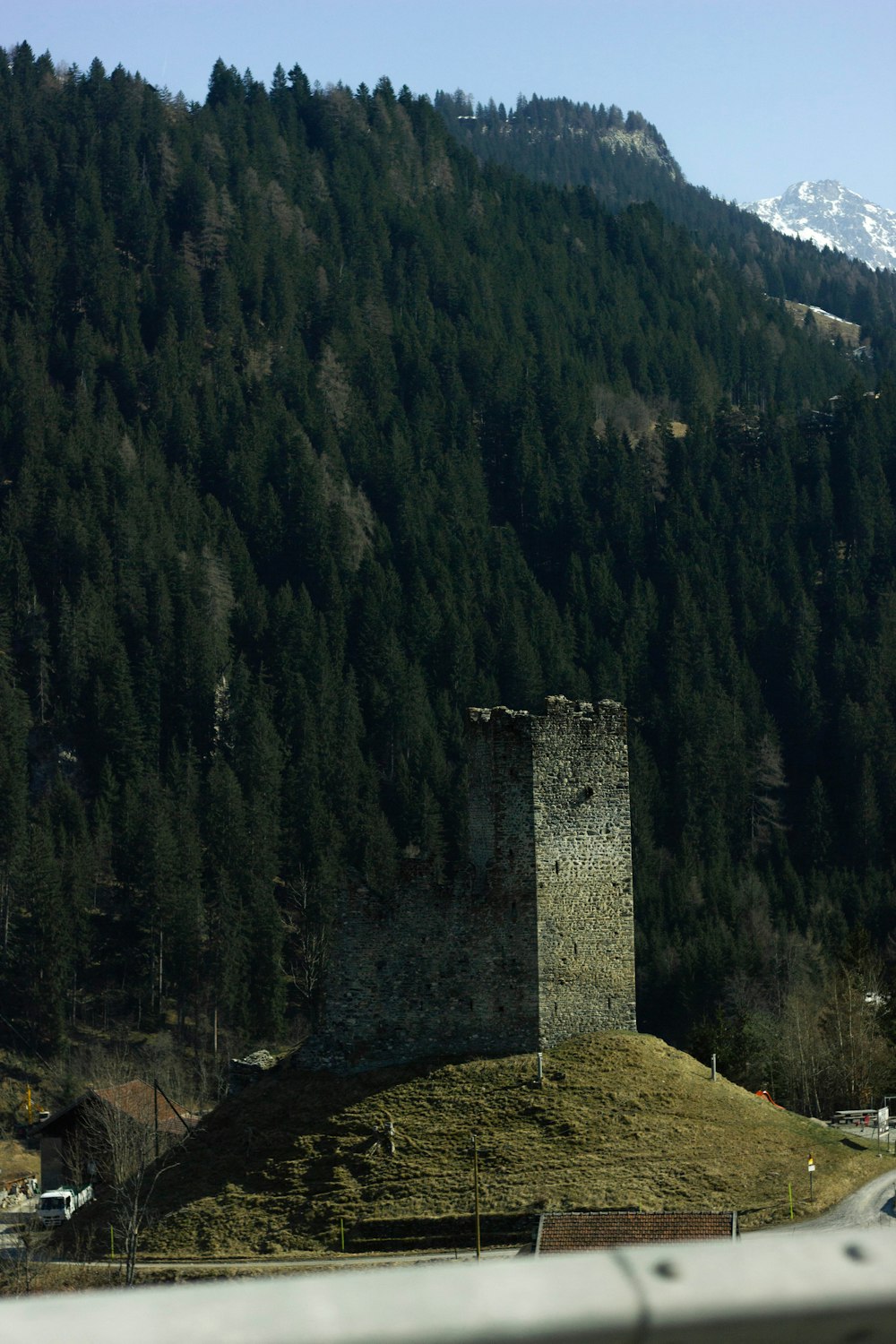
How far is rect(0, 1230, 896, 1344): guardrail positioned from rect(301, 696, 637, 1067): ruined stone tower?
36524 millimetres

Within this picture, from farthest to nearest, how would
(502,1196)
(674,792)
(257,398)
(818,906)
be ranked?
(257,398), (674,792), (818,906), (502,1196)

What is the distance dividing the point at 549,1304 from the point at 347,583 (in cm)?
14155

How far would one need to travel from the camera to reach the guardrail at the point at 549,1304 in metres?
3.56

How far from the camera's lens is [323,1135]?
125 feet

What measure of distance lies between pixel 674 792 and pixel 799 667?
1953cm

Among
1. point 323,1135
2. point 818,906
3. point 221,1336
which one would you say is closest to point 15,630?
point 818,906

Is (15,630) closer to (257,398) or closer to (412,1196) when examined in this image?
(257,398)

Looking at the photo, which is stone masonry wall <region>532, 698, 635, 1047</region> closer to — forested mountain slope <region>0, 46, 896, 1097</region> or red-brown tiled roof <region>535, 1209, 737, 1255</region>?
red-brown tiled roof <region>535, 1209, 737, 1255</region>

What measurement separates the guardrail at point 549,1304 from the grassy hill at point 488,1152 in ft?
102

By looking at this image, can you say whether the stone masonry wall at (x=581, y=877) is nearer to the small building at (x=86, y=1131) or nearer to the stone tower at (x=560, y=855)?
the stone tower at (x=560, y=855)

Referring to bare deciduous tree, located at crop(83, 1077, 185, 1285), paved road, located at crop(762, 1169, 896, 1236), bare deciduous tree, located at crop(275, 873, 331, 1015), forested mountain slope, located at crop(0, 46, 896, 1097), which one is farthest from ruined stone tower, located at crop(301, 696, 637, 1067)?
forested mountain slope, located at crop(0, 46, 896, 1097)

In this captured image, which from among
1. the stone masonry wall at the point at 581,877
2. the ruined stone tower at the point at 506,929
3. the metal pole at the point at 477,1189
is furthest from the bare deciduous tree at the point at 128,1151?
the stone masonry wall at the point at 581,877

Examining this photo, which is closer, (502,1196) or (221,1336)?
(221,1336)

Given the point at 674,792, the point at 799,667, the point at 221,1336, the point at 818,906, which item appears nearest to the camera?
the point at 221,1336
